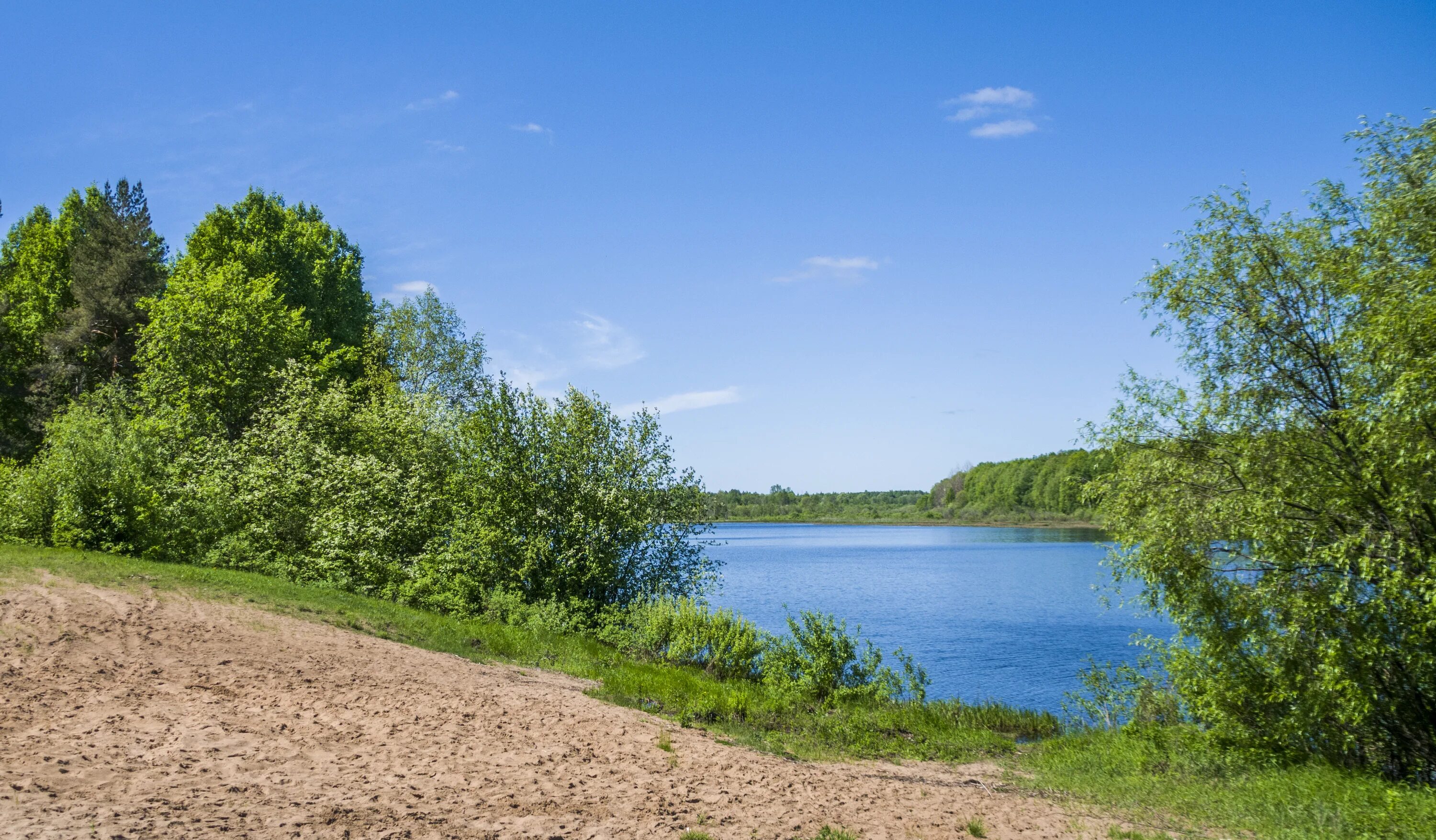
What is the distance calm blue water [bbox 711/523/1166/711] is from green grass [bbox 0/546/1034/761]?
14.9ft

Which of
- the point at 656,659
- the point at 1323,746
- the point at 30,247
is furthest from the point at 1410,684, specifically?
the point at 30,247

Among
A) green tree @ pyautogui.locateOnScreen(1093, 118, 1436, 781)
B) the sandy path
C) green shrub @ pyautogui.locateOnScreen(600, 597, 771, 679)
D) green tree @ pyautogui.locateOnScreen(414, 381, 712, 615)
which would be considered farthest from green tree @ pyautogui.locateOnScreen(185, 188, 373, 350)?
green tree @ pyautogui.locateOnScreen(1093, 118, 1436, 781)

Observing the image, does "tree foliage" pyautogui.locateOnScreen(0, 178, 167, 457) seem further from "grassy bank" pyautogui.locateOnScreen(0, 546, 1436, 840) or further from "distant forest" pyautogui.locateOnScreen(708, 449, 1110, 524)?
"distant forest" pyautogui.locateOnScreen(708, 449, 1110, 524)

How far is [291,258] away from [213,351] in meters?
10.2

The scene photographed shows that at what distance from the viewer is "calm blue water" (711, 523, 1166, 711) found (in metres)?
22.8

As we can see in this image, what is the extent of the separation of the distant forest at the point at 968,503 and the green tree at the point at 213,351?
263 feet

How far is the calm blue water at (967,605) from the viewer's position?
22.8m

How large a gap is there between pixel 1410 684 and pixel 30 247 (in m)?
56.1

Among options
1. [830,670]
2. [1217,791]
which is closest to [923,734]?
[830,670]

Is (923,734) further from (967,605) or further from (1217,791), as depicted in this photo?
(967,605)

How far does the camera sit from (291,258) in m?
39.7

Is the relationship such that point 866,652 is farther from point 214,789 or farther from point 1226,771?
point 214,789

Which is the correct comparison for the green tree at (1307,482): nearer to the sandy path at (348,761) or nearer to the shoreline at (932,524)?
the sandy path at (348,761)

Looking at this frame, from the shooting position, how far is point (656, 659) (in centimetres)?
1738
